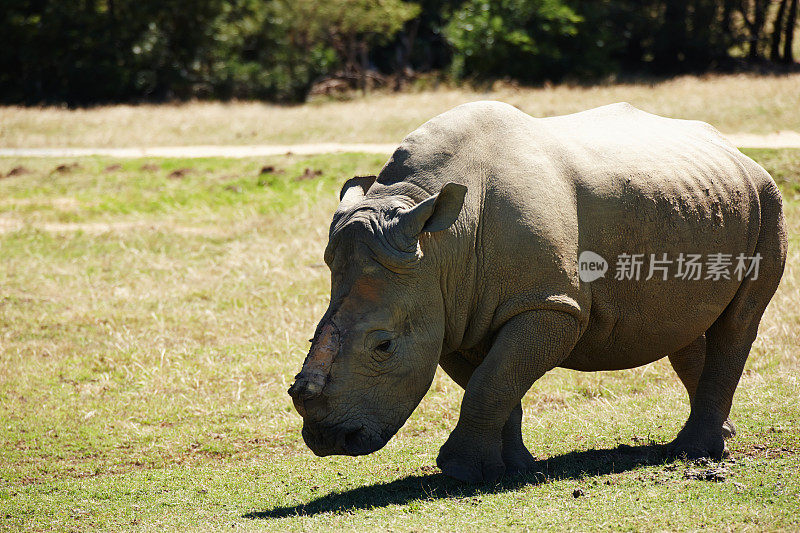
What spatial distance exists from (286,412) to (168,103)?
1112 inches

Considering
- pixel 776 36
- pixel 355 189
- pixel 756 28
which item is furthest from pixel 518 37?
pixel 355 189

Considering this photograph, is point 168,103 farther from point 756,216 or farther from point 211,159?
point 756,216

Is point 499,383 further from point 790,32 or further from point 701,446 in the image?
point 790,32

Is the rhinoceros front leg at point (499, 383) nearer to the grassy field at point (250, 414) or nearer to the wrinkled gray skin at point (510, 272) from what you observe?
the wrinkled gray skin at point (510, 272)

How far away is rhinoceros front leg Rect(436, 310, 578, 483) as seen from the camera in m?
5.75

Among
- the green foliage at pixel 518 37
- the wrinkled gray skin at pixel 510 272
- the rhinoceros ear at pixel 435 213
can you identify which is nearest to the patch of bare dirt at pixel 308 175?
the wrinkled gray skin at pixel 510 272

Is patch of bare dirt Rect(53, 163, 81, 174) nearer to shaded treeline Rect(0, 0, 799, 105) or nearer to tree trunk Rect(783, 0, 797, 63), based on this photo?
shaded treeline Rect(0, 0, 799, 105)

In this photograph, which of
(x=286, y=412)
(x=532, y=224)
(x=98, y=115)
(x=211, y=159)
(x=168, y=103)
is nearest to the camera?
(x=532, y=224)

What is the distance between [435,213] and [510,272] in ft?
2.04

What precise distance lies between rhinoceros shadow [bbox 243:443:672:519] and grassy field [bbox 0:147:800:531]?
0.02 metres

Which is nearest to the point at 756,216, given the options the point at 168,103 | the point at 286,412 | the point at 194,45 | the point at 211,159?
the point at 286,412

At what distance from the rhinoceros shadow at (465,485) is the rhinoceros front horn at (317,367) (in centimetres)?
83

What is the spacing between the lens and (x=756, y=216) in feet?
22.3

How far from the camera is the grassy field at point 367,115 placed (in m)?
21.3
